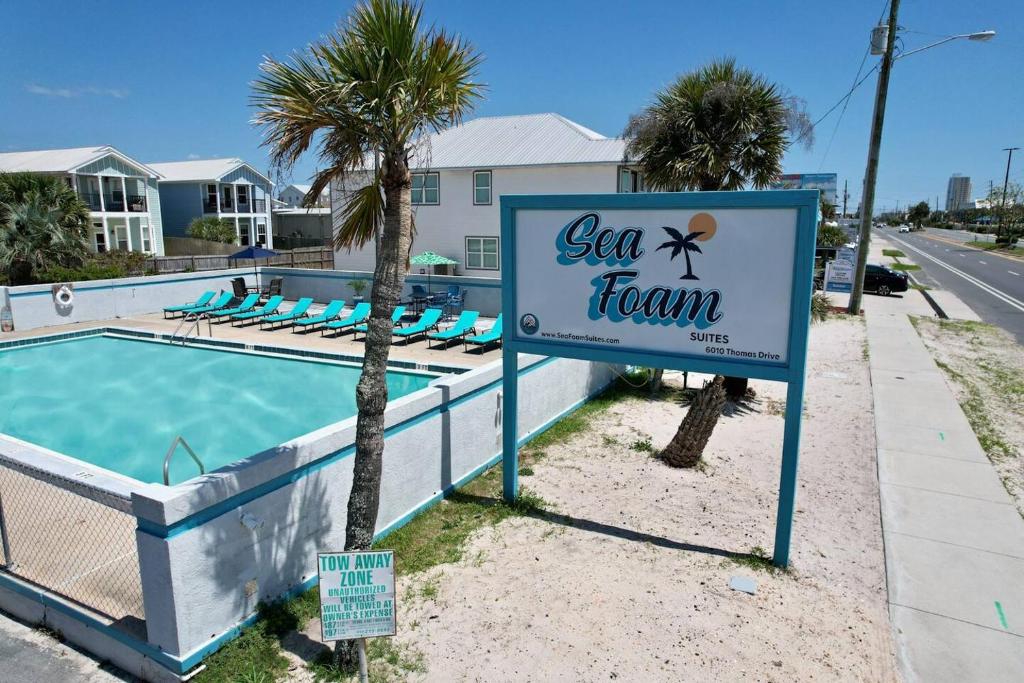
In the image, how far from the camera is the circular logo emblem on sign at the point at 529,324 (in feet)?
25.3

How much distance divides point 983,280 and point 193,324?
1598 inches

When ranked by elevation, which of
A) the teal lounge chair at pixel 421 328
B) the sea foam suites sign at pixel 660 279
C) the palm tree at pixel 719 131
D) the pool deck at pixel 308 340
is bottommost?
the pool deck at pixel 308 340

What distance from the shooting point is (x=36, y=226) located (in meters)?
20.1

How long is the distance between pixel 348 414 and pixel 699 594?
8514 mm

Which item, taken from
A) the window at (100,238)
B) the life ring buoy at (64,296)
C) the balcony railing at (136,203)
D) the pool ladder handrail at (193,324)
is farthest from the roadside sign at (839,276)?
the balcony railing at (136,203)

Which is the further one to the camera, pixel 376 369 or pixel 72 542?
pixel 72 542

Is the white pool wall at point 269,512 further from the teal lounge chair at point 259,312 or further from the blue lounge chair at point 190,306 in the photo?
the blue lounge chair at point 190,306

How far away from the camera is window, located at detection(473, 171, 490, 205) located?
27.1m

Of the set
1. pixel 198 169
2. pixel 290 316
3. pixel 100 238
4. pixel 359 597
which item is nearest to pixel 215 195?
pixel 198 169

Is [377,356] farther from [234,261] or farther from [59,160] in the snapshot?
[59,160]

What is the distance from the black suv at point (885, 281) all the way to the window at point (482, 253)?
1752cm

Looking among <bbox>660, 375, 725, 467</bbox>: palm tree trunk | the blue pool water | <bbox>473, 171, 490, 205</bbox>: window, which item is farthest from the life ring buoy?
<bbox>660, 375, 725, 467</bbox>: palm tree trunk

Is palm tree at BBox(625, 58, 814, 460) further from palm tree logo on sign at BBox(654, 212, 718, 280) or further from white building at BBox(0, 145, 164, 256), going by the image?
white building at BBox(0, 145, 164, 256)

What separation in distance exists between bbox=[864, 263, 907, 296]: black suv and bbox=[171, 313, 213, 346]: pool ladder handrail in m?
27.9
